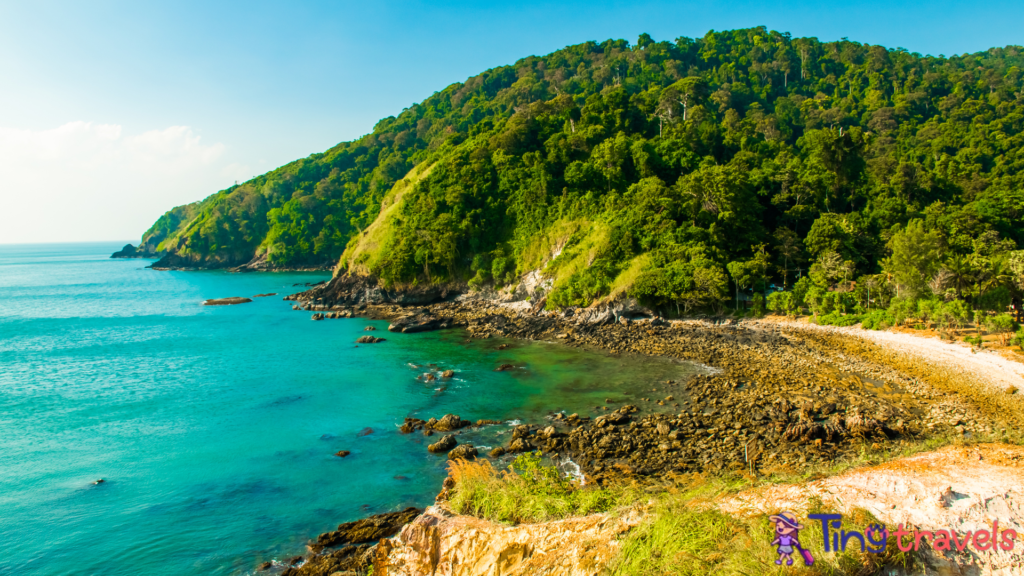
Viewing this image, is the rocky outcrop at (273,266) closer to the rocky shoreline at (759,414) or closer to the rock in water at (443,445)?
the rocky shoreline at (759,414)

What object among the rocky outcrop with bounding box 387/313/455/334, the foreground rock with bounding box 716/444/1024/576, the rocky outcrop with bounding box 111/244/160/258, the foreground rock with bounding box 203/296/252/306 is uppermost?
the rocky outcrop with bounding box 111/244/160/258

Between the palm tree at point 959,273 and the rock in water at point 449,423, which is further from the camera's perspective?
the palm tree at point 959,273

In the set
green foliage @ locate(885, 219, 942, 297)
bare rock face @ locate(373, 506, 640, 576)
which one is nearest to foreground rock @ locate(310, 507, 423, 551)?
bare rock face @ locate(373, 506, 640, 576)

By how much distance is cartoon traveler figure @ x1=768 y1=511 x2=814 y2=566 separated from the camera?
692 centimetres

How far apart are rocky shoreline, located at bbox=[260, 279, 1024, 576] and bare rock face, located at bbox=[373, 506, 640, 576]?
526 centimetres

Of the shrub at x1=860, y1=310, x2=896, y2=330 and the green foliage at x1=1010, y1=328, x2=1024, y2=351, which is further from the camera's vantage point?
the shrub at x1=860, y1=310, x2=896, y2=330

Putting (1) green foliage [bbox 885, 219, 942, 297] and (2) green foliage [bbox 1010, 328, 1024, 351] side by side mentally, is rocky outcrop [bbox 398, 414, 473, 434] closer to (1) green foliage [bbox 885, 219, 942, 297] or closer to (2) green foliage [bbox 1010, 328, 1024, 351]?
(2) green foliage [bbox 1010, 328, 1024, 351]

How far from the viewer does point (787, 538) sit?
721 centimetres

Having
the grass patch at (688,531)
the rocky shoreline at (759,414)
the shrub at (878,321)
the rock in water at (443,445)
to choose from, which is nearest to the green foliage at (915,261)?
the shrub at (878,321)

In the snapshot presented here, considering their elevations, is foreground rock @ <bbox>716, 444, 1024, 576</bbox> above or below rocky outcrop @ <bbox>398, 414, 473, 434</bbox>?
above

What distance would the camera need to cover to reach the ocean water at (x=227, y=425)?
16.5m

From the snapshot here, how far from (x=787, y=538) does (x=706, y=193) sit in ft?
160

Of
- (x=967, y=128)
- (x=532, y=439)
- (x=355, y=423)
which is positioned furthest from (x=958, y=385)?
(x=967, y=128)

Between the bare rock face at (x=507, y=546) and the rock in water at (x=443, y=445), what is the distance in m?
11.4
